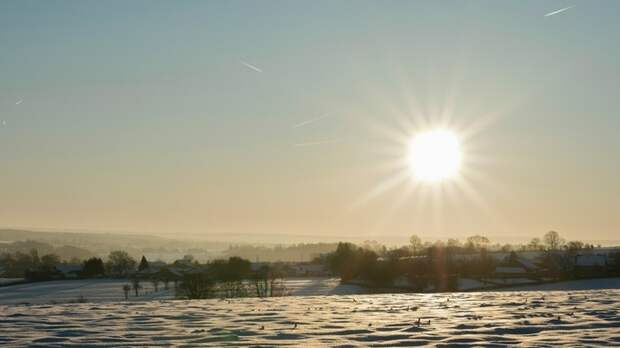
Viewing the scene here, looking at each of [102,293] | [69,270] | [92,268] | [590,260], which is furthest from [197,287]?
[69,270]

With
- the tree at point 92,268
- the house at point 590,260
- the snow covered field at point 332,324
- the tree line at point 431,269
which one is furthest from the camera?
the tree at point 92,268

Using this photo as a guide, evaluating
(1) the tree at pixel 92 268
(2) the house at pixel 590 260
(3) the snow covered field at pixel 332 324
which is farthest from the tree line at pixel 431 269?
(1) the tree at pixel 92 268

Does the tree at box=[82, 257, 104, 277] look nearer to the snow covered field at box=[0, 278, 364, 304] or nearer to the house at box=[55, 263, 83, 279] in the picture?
the house at box=[55, 263, 83, 279]

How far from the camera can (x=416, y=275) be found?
333 feet

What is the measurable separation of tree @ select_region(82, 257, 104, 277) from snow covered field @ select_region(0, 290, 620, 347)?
559 ft

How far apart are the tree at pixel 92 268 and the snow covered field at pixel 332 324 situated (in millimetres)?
170477

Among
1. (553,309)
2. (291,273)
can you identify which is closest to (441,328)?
(553,309)

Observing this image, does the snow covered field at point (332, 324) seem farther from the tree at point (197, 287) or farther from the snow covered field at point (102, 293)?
the snow covered field at point (102, 293)

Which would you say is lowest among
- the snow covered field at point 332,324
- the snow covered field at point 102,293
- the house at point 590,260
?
the snow covered field at point 102,293

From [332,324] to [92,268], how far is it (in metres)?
181

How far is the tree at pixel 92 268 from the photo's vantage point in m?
182

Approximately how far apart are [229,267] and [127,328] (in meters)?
64.8

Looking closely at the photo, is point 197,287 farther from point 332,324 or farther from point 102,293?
point 102,293

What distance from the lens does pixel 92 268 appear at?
18388cm
